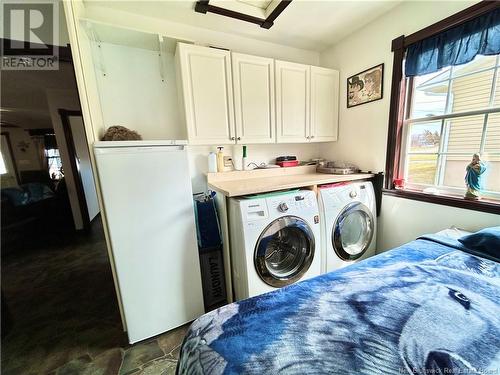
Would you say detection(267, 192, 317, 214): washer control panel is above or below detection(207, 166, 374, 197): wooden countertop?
below

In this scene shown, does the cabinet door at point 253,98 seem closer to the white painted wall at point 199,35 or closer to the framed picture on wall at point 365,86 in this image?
the white painted wall at point 199,35

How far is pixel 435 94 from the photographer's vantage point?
1.72m

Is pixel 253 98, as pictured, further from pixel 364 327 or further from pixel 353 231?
pixel 364 327

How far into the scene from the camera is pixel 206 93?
1774 millimetres

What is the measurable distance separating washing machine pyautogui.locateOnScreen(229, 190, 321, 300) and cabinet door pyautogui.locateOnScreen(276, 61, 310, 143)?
81 cm

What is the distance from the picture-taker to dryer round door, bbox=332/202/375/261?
184 centimetres

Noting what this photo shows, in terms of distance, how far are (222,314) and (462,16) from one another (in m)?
2.46

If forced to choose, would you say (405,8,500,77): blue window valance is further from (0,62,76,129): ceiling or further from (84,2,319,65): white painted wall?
(0,62,76,129): ceiling

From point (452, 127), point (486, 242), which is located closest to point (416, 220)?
point (486, 242)

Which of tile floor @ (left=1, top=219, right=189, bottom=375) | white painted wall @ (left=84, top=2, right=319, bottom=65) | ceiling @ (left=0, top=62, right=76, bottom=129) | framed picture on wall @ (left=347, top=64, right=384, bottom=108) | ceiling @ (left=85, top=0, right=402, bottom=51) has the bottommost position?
tile floor @ (left=1, top=219, right=189, bottom=375)

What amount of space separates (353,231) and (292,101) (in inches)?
60.2

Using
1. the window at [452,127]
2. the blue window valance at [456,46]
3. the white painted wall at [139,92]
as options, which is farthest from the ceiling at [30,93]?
the window at [452,127]

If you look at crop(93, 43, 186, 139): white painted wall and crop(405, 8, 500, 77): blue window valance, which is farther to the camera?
crop(93, 43, 186, 139): white painted wall

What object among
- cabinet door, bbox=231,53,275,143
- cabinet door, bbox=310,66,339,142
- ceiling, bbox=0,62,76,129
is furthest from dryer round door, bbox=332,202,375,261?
ceiling, bbox=0,62,76,129
